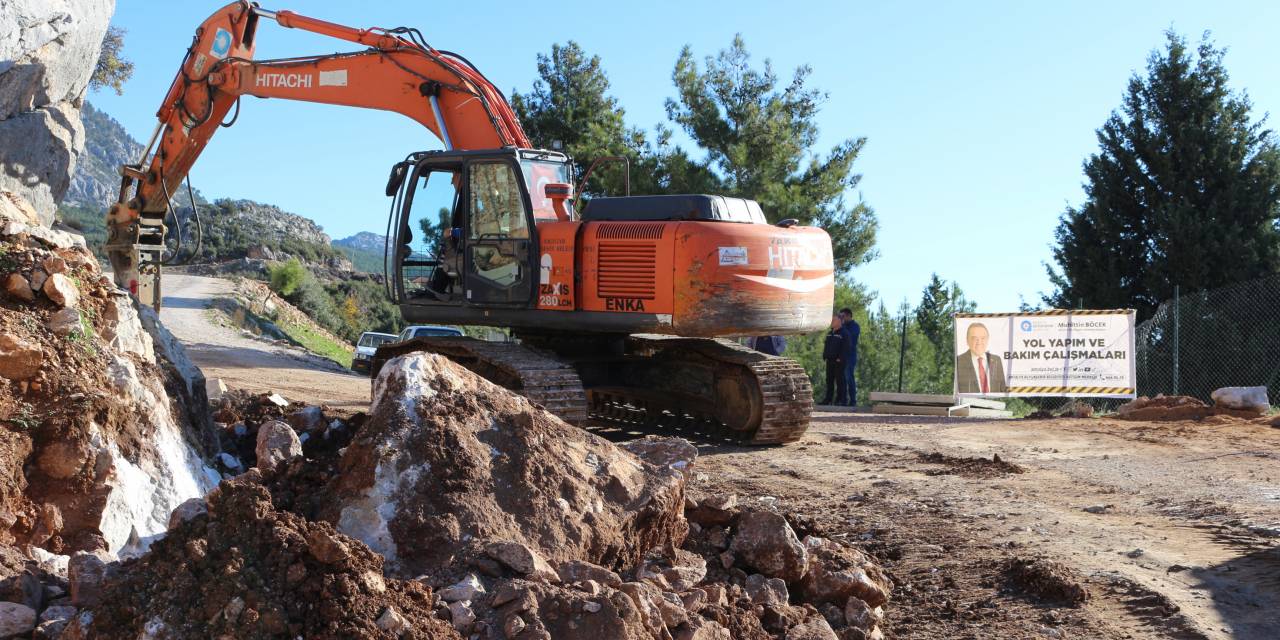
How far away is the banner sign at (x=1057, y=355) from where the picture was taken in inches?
631

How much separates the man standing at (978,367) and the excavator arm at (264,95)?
8534mm

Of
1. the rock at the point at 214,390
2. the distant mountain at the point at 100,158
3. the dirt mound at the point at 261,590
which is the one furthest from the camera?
the distant mountain at the point at 100,158

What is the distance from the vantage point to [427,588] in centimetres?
389

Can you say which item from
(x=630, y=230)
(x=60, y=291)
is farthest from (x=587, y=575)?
(x=630, y=230)

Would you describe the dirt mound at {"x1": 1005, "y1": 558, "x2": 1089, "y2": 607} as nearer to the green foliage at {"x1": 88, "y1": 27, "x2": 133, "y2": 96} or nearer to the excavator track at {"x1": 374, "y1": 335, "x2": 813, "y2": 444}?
the excavator track at {"x1": 374, "y1": 335, "x2": 813, "y2": 444}

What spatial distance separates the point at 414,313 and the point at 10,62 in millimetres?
6193

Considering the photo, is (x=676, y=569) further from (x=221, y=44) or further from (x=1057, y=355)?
A: (x=1057, y=355)

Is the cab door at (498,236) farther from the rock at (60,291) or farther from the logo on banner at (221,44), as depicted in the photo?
the rock at (60,291)

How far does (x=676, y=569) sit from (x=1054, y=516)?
12.2 feet

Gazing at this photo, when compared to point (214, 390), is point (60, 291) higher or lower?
higher

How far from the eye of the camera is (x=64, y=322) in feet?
18.4

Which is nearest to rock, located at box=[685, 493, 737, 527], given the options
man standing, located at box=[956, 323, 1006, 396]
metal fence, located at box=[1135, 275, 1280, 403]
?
man standing, located at box=[956, 323, 1006, 396]

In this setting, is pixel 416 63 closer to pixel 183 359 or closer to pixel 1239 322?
pixel 183 359

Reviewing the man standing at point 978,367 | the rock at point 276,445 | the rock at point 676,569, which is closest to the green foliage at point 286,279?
the man standing at point 978,367
